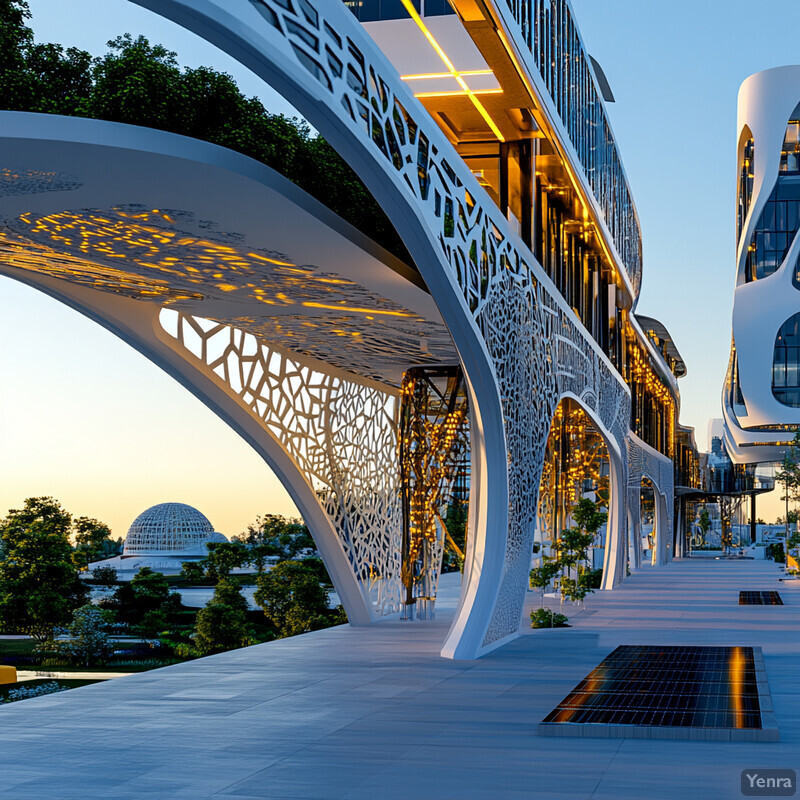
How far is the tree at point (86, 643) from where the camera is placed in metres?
21.2

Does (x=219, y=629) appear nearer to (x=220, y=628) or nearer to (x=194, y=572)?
(x=220, y=628)

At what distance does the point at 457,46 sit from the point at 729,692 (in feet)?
24.5

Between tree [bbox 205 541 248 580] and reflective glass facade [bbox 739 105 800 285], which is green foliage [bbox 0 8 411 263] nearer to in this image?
tree [bbox 205 541 248 580]

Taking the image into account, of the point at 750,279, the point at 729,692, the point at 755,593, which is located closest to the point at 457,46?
the point at 729,692

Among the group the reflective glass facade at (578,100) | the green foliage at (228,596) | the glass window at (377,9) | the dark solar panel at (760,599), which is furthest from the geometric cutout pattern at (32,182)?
the green foliage at (228,596)

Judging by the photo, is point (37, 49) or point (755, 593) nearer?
point (37, 49)

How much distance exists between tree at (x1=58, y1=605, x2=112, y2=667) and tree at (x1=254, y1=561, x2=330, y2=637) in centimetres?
343

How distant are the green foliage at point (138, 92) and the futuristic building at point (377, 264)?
502 mm

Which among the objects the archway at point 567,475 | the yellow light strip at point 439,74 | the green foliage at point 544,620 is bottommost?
the green foliage at point 544,620

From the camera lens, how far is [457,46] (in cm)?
1282

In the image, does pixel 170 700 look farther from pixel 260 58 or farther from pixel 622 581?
pixel 622 581

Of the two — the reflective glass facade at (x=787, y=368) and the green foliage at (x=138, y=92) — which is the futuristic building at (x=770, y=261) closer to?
the reflective glass facade at (x=787, y=368)

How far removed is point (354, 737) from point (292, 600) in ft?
54.7

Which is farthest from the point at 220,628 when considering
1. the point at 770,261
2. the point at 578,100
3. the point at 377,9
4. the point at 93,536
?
the point at 770,261
